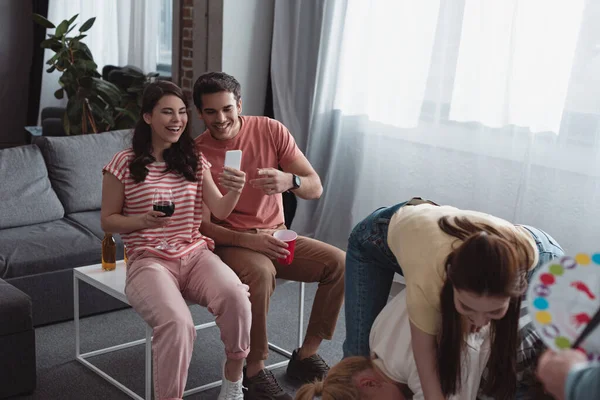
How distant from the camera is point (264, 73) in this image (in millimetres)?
4777

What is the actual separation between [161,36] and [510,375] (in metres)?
5.25

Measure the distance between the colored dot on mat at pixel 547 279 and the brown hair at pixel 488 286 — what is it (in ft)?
1.19

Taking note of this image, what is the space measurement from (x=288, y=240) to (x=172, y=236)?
0.43m

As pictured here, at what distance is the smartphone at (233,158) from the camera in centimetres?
262

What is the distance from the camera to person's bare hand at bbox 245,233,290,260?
2.79 meters

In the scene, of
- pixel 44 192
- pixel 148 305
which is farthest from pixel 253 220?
Result: pixel 44 192

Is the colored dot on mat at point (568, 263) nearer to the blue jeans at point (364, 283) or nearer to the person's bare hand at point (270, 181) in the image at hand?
the blue jeans at point (364, 283)

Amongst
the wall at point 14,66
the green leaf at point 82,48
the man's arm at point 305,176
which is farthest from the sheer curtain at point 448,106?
the wall at point 14,66

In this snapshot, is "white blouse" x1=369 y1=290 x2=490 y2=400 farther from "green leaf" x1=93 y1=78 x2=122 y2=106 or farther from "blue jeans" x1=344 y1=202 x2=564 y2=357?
"green leaf" x1=93 y1=78 x2=122 y2=106

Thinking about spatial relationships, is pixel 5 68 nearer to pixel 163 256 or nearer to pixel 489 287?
pixel 163 256

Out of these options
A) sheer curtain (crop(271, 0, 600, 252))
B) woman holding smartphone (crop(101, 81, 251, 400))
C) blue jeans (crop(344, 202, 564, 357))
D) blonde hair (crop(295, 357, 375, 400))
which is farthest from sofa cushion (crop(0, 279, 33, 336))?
sheer curtain (crop(271, 0, 600, 252))

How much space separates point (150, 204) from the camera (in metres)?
2.72

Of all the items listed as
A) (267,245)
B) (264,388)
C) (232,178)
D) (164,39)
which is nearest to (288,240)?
(267,245)

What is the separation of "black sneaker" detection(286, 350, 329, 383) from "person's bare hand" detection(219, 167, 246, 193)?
785mm
